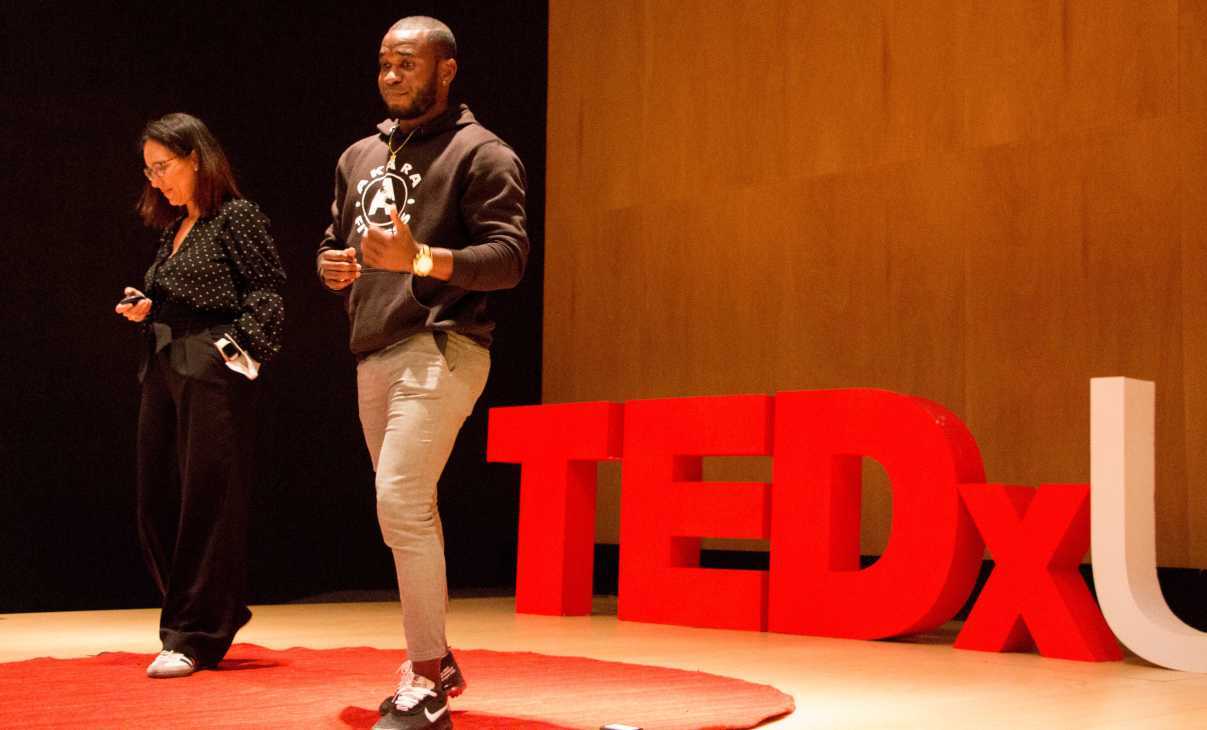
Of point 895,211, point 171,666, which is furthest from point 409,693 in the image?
point 895,211

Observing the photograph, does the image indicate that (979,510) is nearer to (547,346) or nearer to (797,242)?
(797,242)

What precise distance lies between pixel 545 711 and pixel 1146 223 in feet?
10.7

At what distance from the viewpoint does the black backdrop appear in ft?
16.6

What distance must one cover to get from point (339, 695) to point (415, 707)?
55cm

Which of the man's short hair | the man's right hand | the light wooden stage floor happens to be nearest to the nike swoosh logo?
the light wooden stage floor

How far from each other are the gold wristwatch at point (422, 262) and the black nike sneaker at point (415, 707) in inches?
26.0

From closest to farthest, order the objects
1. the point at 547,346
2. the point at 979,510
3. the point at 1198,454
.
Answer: the point at 979,510
the point at 1198,454
the point at 547,346

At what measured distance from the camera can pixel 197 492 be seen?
10.3 ft

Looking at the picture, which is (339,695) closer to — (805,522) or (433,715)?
(433,715)

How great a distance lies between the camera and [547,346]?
277 inches

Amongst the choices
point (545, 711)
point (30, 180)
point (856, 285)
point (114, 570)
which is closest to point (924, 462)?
point (856, 285)

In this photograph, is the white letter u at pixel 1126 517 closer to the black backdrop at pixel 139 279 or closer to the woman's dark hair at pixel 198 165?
the woman's dark hair at pixel 198 165

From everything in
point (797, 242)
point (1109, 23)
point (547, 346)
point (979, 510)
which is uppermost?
point (1109, 23)

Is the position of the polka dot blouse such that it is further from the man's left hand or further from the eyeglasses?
the man's left hand
